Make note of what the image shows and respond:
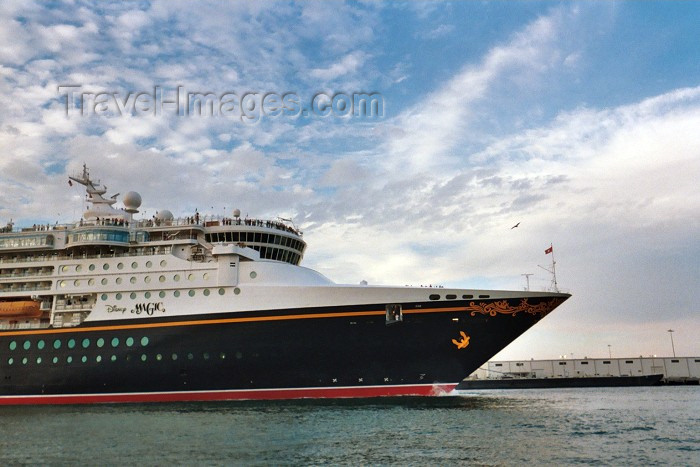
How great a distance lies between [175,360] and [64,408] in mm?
6749

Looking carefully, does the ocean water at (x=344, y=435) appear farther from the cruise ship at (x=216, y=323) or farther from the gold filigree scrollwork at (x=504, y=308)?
the gold filigree scrollwork at (x=504, y=308)

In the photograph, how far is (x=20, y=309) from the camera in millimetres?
33750

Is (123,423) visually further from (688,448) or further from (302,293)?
(688,448)

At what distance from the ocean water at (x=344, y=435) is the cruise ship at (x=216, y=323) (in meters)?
1.42

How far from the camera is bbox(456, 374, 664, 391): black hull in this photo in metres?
77.8

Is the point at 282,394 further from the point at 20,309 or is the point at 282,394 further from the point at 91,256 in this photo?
the point at 20,309

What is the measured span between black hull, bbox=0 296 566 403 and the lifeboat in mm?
6639

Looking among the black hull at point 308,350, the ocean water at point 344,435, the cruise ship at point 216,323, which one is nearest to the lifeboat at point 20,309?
the cruise ship at point 216,323

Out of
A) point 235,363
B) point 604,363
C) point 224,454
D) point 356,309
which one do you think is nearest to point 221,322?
point 235,363

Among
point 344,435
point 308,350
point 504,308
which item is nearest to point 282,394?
point 308,350

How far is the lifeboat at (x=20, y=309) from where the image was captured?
33.8 meters

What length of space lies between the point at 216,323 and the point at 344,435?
12.4 m

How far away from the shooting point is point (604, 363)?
281 ft

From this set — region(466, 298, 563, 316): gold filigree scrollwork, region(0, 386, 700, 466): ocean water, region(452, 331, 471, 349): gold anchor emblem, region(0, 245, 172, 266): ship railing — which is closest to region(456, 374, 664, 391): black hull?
region(0, 386, 700, 466): ocean water
